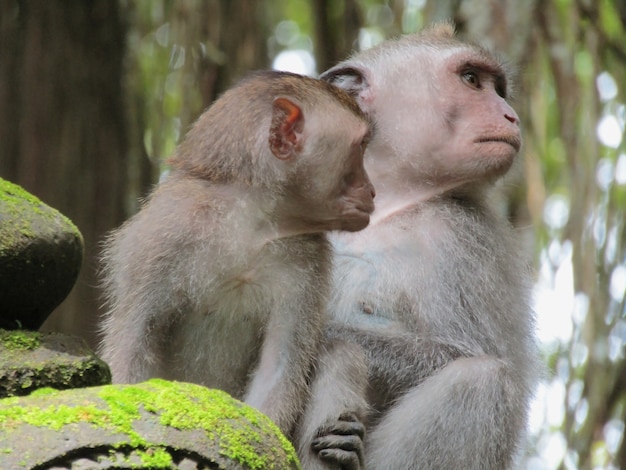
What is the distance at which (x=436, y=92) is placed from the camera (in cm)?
495

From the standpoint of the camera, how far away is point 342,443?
350 cm

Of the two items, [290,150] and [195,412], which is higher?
[290,150]

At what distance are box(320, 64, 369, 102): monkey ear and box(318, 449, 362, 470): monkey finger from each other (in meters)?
1.93

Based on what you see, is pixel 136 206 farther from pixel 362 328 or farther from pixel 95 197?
pixel 362 328

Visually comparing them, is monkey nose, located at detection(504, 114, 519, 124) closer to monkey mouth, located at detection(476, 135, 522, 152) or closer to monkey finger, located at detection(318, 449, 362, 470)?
monkey mouth, located at detection(476, 135, 522, 152)

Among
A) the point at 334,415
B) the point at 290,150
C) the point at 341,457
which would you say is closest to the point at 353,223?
the point at 290,150

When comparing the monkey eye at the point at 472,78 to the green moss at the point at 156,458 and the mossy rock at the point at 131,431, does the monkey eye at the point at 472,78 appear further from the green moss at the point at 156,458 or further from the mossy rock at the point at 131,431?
the green moss at the point at 156,458

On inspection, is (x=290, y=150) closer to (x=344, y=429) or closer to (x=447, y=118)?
(x=344, y=429)

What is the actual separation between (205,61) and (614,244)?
2.47 m

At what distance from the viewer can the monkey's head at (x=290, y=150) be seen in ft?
11.6

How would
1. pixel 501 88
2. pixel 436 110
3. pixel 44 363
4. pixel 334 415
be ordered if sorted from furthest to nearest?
1. pixel 501 88
2. pixel 436 110
3. pixel 334 415
4. pixel 44 363

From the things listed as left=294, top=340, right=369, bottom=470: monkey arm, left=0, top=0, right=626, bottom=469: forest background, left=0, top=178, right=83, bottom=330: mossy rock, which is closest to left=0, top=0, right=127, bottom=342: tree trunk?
left=0, top=0, right=626, bottom=469: forest background

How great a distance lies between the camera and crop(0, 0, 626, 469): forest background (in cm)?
559

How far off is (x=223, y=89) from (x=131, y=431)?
402 cm
